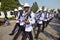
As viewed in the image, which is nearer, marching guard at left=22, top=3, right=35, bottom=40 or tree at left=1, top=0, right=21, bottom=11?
marching guard at left=22, top=3, right=35, bottom=40

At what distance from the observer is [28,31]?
8750mm

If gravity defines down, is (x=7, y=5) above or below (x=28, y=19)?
below

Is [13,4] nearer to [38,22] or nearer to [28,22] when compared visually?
[38,22]

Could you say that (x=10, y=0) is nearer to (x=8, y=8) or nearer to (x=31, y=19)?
(x=8, y=8)

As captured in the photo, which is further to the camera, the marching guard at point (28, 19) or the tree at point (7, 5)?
the tree at point (7, 5)

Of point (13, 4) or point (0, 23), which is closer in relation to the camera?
point (0, 23)

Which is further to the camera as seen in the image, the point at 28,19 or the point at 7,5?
the point at 7,5

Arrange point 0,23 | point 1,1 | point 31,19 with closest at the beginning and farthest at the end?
point 31,19 → point 0,23 → point 1,1

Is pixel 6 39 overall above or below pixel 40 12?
below

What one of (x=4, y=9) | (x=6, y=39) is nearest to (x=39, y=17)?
(x=6, y=39)

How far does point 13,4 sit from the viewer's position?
189ft

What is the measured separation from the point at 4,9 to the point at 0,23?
28548mm

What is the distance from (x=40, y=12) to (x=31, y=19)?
204 inches

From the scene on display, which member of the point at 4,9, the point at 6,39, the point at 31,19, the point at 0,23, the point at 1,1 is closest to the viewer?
the point at 31,19
